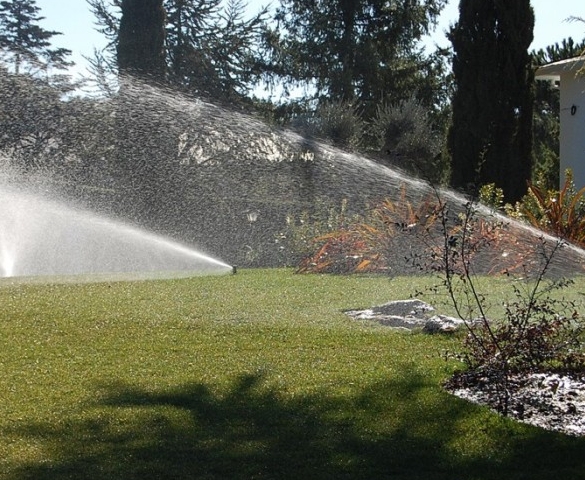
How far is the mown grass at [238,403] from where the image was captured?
4.25 metres

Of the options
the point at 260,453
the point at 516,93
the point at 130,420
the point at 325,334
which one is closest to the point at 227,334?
the point at 325,334

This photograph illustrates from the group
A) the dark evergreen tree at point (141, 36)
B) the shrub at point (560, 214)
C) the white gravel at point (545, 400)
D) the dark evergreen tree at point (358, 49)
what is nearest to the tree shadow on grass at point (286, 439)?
the white gravel at point (545, 400)

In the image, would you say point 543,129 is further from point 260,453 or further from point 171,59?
point 260,453

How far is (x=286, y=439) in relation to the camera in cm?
461

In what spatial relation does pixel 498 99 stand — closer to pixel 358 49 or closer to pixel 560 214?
pixel 560 214

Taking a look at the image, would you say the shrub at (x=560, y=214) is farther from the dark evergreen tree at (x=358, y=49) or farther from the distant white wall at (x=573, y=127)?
the dark evergreen tree at (x=358, y=49)

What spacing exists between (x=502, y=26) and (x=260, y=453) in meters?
15.3

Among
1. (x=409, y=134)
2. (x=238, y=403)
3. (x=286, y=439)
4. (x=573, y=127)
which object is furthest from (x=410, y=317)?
(x=409, y=134)

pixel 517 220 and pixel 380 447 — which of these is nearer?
pixel 380 447

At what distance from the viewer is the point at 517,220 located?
42.1ft

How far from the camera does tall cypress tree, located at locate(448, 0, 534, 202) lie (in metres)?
17.9

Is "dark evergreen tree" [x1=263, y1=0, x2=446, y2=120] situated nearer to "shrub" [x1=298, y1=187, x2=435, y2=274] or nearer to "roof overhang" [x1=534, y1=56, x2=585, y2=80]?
"roof overhang" [x1=534, y1=56, x2=585, y2=80]

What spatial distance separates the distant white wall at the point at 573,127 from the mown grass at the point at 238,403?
12288 mm

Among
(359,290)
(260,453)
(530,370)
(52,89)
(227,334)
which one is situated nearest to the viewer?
(260,453)
